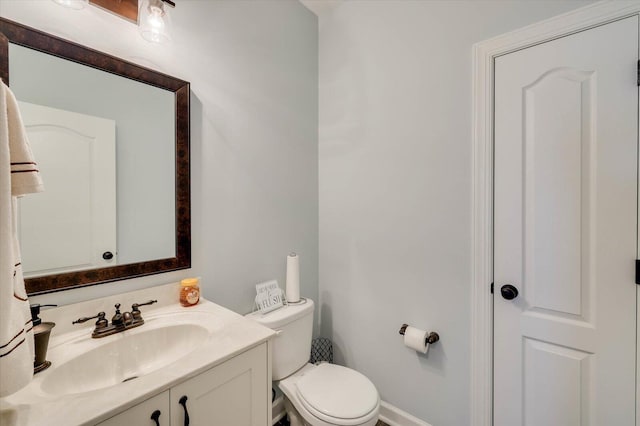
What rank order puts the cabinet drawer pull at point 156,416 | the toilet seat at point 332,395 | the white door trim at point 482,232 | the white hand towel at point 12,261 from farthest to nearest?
1. the white door trim at point 482,232
2. the toilet seat at point 332,395
3. the cabinet drawer pull at point 156,416
4. the white hand towel at point 12,261

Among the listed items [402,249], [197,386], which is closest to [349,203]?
[402,249]

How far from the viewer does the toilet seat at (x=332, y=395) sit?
3.93 ft

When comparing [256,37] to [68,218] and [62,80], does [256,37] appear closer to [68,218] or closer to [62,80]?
[62,80]

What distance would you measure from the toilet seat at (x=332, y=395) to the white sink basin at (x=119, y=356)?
618 millimetres

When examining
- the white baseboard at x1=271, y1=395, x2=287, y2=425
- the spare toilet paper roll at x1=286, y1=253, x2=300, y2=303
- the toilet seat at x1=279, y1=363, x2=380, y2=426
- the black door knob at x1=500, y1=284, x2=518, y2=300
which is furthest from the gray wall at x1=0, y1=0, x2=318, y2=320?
the black door knob at x1=500, y1=284, x2=518, y2=300

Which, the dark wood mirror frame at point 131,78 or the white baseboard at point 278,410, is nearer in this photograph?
the dark wood mirror frame at point 131,78

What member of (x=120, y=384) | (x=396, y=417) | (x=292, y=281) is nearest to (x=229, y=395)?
(x=120, y=384)

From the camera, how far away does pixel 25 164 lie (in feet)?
2.30

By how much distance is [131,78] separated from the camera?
3.74ft

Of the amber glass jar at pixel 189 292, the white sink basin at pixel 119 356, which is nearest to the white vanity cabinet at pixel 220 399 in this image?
the white sink basin at pixel 119 356

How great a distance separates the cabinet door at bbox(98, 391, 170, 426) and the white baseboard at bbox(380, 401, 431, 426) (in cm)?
138

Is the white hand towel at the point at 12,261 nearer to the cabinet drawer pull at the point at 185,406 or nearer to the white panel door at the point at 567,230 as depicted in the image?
the cabinet drawer pull at the point at 185,406

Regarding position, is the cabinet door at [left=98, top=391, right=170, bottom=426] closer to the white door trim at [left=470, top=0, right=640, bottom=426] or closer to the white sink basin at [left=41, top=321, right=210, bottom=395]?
the white sink basin at [left=41, top=321, right=210, bottom=395]

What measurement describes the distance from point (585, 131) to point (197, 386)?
5.55 ft
